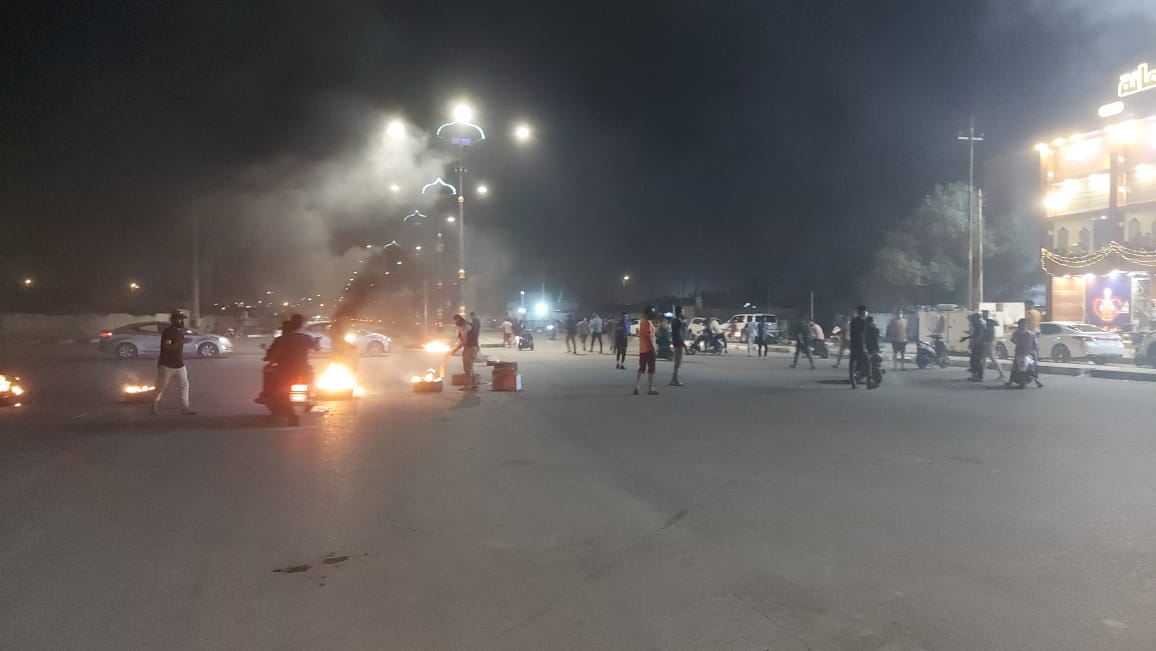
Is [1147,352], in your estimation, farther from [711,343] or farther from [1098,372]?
[711,343]

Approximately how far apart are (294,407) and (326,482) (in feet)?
14.7

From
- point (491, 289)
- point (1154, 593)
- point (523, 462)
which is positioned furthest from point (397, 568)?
point (491, 289)

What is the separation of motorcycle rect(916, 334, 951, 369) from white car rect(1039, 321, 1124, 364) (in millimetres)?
4650

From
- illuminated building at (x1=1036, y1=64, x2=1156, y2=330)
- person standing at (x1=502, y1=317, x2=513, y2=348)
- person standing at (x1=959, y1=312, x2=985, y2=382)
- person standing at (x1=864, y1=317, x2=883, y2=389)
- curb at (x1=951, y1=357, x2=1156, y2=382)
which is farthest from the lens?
person standing at (x1=502, y1=317, x2=513, y2=348)

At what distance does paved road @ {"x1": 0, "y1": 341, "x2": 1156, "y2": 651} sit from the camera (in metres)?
4.41

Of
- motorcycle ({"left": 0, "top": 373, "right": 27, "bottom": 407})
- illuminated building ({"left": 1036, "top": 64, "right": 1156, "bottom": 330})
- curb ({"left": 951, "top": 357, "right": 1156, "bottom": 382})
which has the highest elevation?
illuminated building ({"left": 1036, "top": 64, "right": 1156, "bottom": 330})

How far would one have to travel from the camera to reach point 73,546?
5.89m

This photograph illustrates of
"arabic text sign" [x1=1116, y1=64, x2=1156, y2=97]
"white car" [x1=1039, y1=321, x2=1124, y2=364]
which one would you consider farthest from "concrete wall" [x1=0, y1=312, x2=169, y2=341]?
"arabic text sign" [x1=1116, y1=64, x2=1156, y2=97]

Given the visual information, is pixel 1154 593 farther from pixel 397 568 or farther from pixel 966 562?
pixel 397 568

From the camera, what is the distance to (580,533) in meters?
6.18

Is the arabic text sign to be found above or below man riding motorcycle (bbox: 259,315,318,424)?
above

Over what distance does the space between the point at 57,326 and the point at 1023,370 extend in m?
50.2

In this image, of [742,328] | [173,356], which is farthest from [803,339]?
[742,328]

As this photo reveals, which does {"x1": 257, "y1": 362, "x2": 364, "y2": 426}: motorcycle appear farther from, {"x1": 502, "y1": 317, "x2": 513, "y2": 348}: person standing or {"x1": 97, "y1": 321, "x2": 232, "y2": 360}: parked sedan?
{"x1": 502, "y1": 317, "x2": 513, "y2": 348}: person standing
